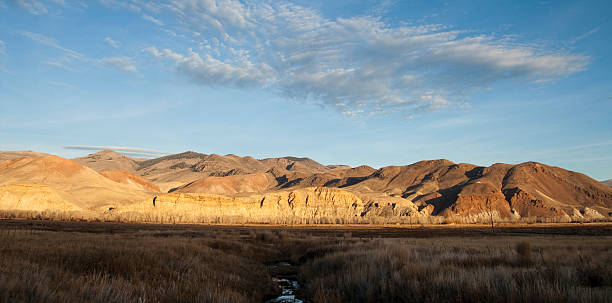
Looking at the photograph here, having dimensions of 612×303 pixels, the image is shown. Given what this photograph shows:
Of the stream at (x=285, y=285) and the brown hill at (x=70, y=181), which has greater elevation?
the brown hill at (x=70, y=181)

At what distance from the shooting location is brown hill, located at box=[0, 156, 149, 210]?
12269 centimetres

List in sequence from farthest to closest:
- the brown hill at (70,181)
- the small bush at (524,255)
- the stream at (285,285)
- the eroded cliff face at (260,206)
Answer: the eroded cliff face at (260,206) → the brown hill at (70,181) → the stream at (285,285) → the small bush at (524,255)

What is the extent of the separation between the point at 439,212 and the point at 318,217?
6753 cm

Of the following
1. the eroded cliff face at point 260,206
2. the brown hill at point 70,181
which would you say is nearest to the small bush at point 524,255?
the eroded cliff face at point 260,206

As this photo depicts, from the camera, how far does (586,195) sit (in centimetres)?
19838

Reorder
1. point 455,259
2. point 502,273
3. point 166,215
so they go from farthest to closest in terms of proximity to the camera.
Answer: point 166,215, point 455,259, point 502,273

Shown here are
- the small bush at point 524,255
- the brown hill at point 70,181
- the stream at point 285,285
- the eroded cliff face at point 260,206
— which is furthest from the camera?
the eroded cliff face at point 260,206

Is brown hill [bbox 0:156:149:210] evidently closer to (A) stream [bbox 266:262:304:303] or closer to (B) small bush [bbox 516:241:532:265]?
(A) stream [bbox 266:262:304:303]

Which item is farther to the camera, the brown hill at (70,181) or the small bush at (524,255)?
the brown hill at (70,181)

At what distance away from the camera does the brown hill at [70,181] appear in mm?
122688

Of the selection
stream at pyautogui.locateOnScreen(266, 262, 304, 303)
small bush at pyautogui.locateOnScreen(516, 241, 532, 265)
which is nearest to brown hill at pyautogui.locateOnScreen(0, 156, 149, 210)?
stream at pyautogui.locateOnScreen(266, 262, 304, 303)

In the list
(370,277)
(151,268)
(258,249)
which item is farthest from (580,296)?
(258,249)

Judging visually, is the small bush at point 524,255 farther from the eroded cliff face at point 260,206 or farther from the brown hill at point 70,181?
the brown hill at point 70,181

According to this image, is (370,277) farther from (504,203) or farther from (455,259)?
(504,203)
